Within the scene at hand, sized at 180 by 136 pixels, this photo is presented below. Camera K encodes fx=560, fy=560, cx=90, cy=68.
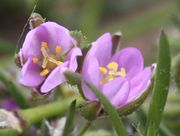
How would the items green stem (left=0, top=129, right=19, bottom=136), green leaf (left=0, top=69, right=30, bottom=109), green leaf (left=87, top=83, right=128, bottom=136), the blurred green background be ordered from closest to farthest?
green leaf (left=87, top=83, right=128, bottom=136)
green stem (left=0, top=129, right=19, bottom=136)
green leaf (left=0, top=69, right=30, bottom=109)
the blurred green background

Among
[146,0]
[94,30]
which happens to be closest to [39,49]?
[94,30]

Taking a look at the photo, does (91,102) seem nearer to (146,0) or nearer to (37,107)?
(37,107)

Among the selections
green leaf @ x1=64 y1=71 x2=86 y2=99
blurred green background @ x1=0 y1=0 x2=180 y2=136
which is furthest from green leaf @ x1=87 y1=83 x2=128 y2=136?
blurred green background @ x1=0 y1=0 x2=180 y2=136

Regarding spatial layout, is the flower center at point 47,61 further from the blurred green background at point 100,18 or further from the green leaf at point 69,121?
the blurred green background at point 100,18

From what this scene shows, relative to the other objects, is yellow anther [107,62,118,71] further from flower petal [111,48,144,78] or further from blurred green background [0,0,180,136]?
blurred green background [0,0,180,136]

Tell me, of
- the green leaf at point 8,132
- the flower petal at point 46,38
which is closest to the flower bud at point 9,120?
the green leaf at point 8,132

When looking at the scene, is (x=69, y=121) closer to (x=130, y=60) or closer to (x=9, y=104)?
(x=130, y=60)

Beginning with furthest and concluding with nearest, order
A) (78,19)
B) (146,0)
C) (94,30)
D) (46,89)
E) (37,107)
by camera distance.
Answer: (146,0) → (78,19) → (94,30) → (37,107) → (46,89)
